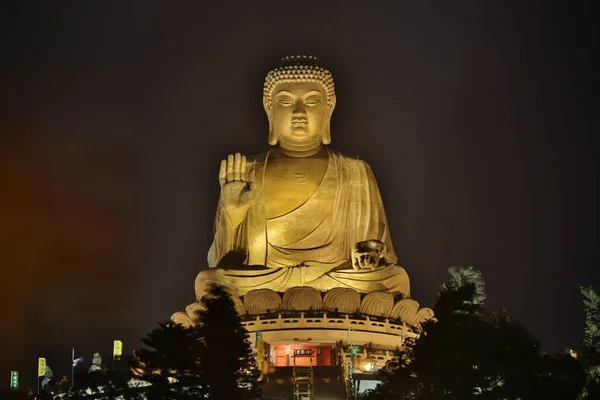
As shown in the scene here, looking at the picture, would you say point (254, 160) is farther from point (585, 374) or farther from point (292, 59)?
point (585, 374)

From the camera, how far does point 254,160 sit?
23.2 meters

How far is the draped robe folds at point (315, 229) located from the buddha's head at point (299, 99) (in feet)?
1.55

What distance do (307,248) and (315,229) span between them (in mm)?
345

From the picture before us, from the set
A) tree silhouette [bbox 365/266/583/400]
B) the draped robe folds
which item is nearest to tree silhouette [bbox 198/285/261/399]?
tree silhouette [bbox 365/266/583/400]

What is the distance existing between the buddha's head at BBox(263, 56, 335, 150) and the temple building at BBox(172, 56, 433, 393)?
2 centimetres

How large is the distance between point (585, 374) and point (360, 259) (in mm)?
6897

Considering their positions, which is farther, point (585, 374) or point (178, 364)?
point (178, 364)

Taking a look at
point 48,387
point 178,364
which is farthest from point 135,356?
point 48,387

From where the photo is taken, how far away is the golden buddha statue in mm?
22047

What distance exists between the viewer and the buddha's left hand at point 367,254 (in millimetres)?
21656

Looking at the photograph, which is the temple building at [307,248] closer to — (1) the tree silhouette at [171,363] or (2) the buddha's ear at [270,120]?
(2) the buddha's ear at [270,120]

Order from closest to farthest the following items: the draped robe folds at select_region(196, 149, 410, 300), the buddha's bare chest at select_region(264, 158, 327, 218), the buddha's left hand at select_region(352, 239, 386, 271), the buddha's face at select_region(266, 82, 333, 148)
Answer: the buddha's left hand at select_region(352, 239, 386, 271) → the draped robe folds at select_region(196, 149, 410, 300) → the buddha's bare chest at select_region(264, 158, 327, 218) → the buddha's face at select_region(266, 82, 333, 148)

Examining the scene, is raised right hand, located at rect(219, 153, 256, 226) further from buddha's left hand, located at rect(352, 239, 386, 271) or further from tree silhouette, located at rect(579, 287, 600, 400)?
tree silhouette, located at rect(579, 287, 600, 400)

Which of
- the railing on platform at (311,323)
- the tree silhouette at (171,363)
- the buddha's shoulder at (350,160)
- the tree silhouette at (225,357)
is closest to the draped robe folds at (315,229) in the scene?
the buddha's shoulder at (350,160)
